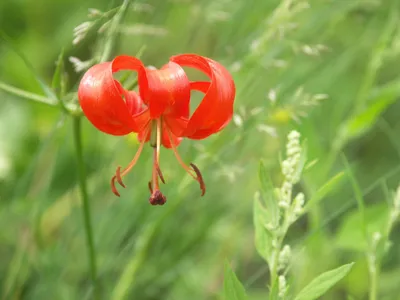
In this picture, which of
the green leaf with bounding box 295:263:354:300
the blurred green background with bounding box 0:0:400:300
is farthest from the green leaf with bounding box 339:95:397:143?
the green leaf with bounding box 295:263:354:300

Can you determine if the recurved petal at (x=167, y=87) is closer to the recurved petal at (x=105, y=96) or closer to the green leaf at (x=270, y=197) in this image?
the recurved petal at (x=105, y=96)

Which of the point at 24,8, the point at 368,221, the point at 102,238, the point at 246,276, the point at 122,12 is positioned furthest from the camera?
→ the point at 24,8

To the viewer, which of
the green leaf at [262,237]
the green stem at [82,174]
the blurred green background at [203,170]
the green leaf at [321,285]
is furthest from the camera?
the blurred green background at [203,170]

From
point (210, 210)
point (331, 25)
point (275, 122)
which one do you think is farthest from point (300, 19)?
point (210, 210)

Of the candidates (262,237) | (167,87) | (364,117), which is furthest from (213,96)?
(364,117)

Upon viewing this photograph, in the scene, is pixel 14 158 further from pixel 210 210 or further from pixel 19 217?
pixel 210 210

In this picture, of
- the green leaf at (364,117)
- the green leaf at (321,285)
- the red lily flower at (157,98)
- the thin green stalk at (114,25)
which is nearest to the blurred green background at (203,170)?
the green leaf at (364,117)

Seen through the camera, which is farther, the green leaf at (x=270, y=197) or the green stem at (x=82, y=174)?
the green stem at (x=82, y=174)

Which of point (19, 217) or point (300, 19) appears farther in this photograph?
point (300, 19)
